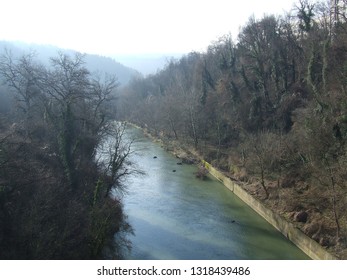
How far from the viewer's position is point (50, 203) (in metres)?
16.1

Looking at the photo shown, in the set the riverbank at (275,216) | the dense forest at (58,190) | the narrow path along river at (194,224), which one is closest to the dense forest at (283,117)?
the riverbank at (275,216)

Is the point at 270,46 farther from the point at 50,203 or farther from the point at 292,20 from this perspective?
the point at 50,203

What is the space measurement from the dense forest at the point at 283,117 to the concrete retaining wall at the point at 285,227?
565 millimetres

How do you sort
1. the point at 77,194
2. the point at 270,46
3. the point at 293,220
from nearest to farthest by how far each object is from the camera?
the point at 77,194 → the point at 293,220 → the point at 270,46

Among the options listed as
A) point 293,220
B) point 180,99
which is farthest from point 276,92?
point 293,220

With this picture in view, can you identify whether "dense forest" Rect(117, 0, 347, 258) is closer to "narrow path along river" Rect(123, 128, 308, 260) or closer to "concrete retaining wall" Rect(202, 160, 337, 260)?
"concrete retaining wall" Rect(202, 160, 337, 260)

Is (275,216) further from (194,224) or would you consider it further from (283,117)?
(283,117)

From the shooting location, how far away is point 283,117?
3484cm

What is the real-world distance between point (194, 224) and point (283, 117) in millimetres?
16458

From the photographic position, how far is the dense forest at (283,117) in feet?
71.6

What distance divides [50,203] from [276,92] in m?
27.8

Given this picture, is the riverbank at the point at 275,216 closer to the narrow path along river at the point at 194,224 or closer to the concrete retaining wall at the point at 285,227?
the concrete retaining wall at the point at 285,227

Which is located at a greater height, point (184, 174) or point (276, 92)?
point (276, 92)
